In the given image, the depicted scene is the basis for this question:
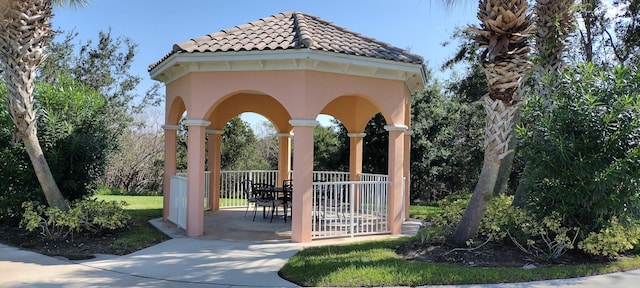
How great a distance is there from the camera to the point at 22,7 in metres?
7.91

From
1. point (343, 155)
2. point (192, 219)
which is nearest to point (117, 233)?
point (192, 219)

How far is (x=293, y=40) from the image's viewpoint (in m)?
8.40

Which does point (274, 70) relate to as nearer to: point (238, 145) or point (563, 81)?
point (563, 81)

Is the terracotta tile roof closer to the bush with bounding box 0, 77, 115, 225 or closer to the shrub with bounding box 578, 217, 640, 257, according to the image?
the bush with bounding box 0, 77, 115, 225

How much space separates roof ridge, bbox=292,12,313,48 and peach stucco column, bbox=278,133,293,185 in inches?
170

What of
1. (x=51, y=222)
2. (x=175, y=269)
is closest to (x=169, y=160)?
(x=51, y=222)

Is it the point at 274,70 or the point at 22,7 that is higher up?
the point at 22,7

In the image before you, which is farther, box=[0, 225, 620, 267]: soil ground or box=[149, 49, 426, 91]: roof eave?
box=[149, 49, 426, 91]: roof eave

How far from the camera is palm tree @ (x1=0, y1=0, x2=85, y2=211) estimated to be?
788cm

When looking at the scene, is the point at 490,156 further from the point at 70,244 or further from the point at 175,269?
the point at 70,244

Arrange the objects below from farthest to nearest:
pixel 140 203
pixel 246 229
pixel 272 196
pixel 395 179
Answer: pixel 140 203, pixel 272 196, pixel 246 229, pixel 395 179

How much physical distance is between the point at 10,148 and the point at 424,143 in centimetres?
1468

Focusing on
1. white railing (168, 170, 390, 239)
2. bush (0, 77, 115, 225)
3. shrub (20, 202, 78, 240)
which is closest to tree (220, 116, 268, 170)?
white railing (168, 170, 390, 239)

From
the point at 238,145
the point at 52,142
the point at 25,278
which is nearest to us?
the point at 25,278
